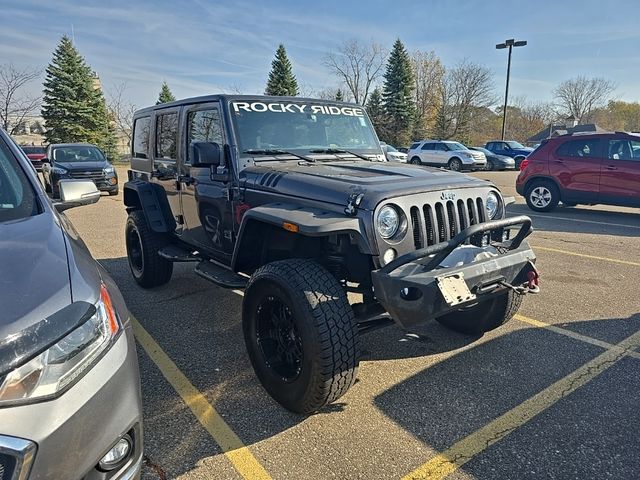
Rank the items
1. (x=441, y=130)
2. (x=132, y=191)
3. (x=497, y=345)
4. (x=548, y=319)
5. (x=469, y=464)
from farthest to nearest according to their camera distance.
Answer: (x=441, y=130), (x=132, y=191), (x=548, y=319), (x=497, y=345), (x=469, y=464)

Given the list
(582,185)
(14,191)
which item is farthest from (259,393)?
(582,185)

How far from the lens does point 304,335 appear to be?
8.30 feet

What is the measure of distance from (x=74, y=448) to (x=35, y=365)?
281 millimetres

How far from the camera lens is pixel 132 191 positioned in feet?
17.4

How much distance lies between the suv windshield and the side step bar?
1506 millimetres

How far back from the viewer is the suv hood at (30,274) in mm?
1432

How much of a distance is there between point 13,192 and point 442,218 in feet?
8.03

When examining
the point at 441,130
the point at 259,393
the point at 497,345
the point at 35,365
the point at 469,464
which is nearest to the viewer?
the point at 35,365

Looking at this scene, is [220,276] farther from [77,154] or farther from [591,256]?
[77,154]

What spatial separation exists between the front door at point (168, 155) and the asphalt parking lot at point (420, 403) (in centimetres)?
104

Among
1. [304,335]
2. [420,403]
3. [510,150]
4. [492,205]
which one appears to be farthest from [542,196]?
[510,150]

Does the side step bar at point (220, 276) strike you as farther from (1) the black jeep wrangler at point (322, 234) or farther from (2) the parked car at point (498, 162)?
(2) the parked car at point (498, 162)

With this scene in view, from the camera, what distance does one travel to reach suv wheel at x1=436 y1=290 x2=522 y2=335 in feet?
11.7

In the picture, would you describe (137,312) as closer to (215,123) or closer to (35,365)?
(215,123)
